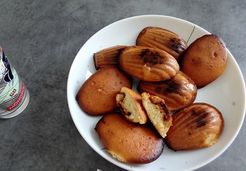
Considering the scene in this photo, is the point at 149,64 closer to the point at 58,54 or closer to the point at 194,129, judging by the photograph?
the point at 194,129

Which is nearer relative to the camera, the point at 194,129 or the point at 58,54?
the point at 194,129

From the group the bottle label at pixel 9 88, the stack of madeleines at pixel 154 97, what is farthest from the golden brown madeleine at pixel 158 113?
the bottle label at pixel 9 88

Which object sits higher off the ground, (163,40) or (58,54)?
(163,40)

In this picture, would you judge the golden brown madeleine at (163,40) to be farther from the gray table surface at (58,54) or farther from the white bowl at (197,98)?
the gray table surface at (58,54)

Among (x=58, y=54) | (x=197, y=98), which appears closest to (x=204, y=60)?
(x=197, y=98)

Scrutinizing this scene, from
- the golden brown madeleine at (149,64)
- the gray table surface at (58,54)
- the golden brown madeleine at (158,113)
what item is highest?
the golden brown madeleine at (149,64)

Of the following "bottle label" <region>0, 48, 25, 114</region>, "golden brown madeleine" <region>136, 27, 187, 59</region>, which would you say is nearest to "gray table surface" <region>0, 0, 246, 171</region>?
"bottle label" <region>0, 48, 25, 114</region>
